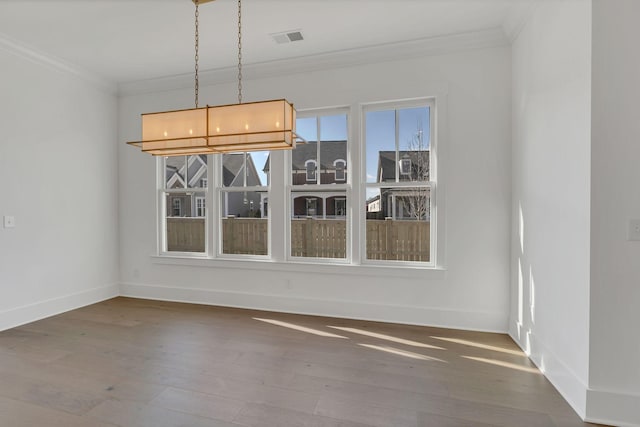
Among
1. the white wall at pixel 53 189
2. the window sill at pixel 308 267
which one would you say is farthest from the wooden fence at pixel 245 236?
the white wall at pixel 53 189

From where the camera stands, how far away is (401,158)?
3600mm

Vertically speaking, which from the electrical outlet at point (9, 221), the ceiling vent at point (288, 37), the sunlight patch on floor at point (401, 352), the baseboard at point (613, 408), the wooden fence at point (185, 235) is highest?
the ceiling vent at point (288, 37)

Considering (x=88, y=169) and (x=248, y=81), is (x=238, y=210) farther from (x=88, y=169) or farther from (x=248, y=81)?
(x=88, y=169)

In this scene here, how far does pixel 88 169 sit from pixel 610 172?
533 cm

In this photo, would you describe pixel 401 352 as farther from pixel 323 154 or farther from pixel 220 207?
pixel 220 207

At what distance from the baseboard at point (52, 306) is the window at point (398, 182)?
3.67 meters

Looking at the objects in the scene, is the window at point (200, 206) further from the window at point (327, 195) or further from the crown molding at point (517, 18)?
the crown molding at point (517, 18)

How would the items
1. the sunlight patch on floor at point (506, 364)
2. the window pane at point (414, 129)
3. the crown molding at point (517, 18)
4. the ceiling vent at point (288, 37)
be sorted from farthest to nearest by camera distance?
1. the window pane at point (414, 129)
2. the ceiling vent at point (288, 37)
3. the crown molding at point (517, 18)
4. the sunlight patch on floor at point (506, 364)

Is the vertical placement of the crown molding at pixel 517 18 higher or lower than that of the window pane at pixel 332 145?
higher

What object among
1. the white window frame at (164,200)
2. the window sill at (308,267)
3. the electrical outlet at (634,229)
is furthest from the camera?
the white window frame at (164,200)

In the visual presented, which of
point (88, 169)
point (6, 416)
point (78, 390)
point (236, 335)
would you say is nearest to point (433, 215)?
point (236, 335)

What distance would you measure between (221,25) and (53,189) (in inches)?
111

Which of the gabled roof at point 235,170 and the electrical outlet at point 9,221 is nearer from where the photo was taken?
the electrical outlet at point 9,221

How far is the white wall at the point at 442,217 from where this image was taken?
127 inches
